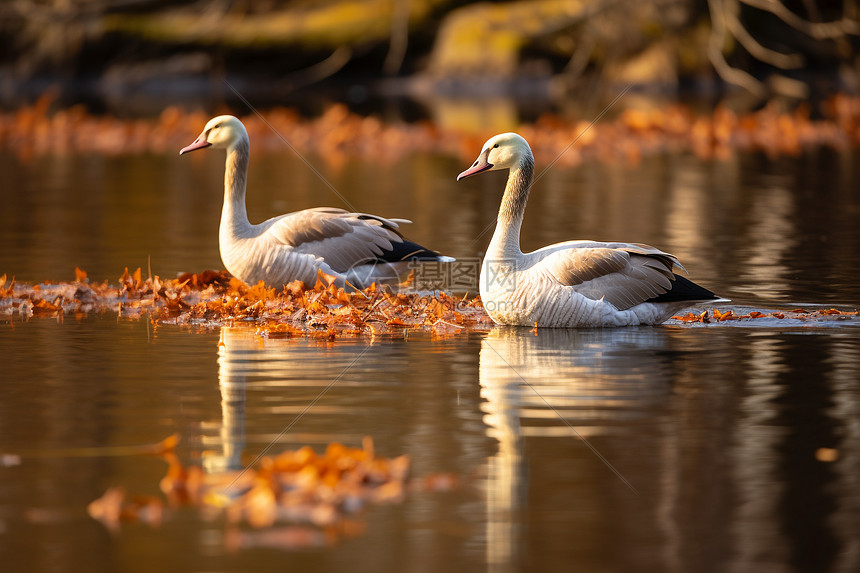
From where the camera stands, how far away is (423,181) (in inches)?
887

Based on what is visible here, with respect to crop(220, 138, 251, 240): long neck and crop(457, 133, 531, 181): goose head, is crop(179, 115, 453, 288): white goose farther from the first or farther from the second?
crop(457, 133, 531, 181): goose head

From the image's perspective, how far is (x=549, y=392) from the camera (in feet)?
27.5

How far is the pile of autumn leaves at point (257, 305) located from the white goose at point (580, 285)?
492 mm

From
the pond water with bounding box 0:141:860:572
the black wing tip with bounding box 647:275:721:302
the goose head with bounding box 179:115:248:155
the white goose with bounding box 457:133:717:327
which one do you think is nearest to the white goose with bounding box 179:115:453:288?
the goose head with bounding box 179:115:248:155

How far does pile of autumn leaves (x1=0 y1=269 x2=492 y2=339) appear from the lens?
11.0 m

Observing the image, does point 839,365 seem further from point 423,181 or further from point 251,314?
point 423,181

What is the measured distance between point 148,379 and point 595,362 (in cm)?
299

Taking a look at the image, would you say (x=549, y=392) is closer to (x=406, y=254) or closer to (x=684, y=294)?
(x=684, y=294)

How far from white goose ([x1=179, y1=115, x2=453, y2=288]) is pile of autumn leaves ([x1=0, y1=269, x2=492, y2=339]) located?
0.15 meters

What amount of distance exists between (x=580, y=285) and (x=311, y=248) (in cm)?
262

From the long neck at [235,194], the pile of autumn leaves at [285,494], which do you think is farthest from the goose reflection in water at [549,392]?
the long neck at [235,194]

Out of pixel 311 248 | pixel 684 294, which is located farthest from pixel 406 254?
pixel 684 294

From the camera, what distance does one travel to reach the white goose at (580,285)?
10500 mm

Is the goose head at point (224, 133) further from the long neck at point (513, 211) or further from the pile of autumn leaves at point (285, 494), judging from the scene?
the pile of autumn leaves at point (285, 494)
